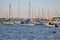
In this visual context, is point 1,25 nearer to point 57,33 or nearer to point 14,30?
point 14,30

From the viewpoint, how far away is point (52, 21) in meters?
2.82

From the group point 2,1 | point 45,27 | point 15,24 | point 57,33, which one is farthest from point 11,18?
point 57,33

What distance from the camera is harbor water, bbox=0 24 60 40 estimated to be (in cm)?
279

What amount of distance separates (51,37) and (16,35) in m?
0.50

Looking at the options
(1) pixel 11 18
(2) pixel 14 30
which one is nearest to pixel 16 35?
(2) pixel 14 30

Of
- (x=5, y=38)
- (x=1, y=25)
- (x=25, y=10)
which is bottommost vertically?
(x=5, y=38)

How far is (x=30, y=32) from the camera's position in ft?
9.22

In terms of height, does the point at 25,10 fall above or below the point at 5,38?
above

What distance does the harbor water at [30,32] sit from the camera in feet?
9.16

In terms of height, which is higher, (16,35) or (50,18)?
(50,18)

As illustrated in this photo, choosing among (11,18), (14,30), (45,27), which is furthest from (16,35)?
(45,27)

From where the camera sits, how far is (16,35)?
2799 millimetres

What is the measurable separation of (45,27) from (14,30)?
45 centimetres

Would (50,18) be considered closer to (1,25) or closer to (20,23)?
(20,23)
